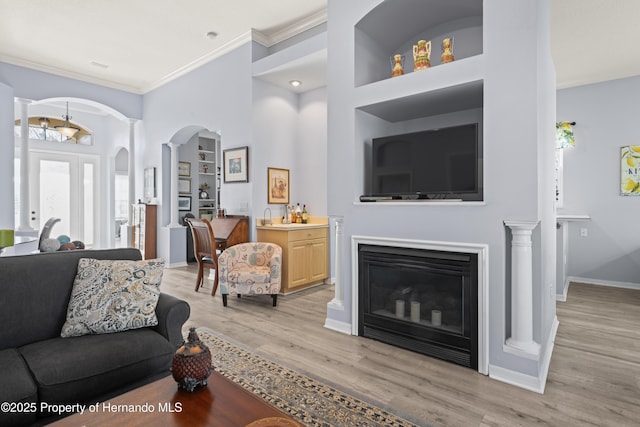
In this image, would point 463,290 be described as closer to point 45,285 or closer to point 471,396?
point 471,396

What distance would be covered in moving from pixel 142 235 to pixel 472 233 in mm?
6151

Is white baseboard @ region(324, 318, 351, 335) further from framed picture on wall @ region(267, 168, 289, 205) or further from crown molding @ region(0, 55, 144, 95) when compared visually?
crown molding @ region(0, 55, 144, 95)

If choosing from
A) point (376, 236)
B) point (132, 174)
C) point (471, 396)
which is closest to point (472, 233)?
point (376, 236)

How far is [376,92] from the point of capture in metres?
2.97

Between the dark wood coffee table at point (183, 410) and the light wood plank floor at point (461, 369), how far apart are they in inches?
40.6

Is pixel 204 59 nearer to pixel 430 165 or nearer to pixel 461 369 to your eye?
pixel 430 165

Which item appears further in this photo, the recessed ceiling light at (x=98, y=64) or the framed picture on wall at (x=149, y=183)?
the framed picture on wall at (x=149, y=183)

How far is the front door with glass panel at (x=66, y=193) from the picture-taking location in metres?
7.51

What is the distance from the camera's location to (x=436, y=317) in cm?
265

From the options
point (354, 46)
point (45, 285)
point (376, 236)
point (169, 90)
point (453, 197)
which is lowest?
point (45, 285)

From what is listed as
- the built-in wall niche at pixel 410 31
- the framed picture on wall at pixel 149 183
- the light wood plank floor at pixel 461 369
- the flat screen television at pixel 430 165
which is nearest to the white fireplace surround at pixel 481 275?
the light wood plank floor at pixel 461 369

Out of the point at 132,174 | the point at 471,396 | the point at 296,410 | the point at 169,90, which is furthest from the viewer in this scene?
the point at 132,174

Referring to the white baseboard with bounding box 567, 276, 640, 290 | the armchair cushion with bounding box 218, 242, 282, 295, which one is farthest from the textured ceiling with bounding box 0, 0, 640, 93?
the white baseboard with bounding box 567, 276, 640, 290

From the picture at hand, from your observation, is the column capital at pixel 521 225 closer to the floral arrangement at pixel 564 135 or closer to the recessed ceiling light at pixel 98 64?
the floral arrangement at pixel 564 135
